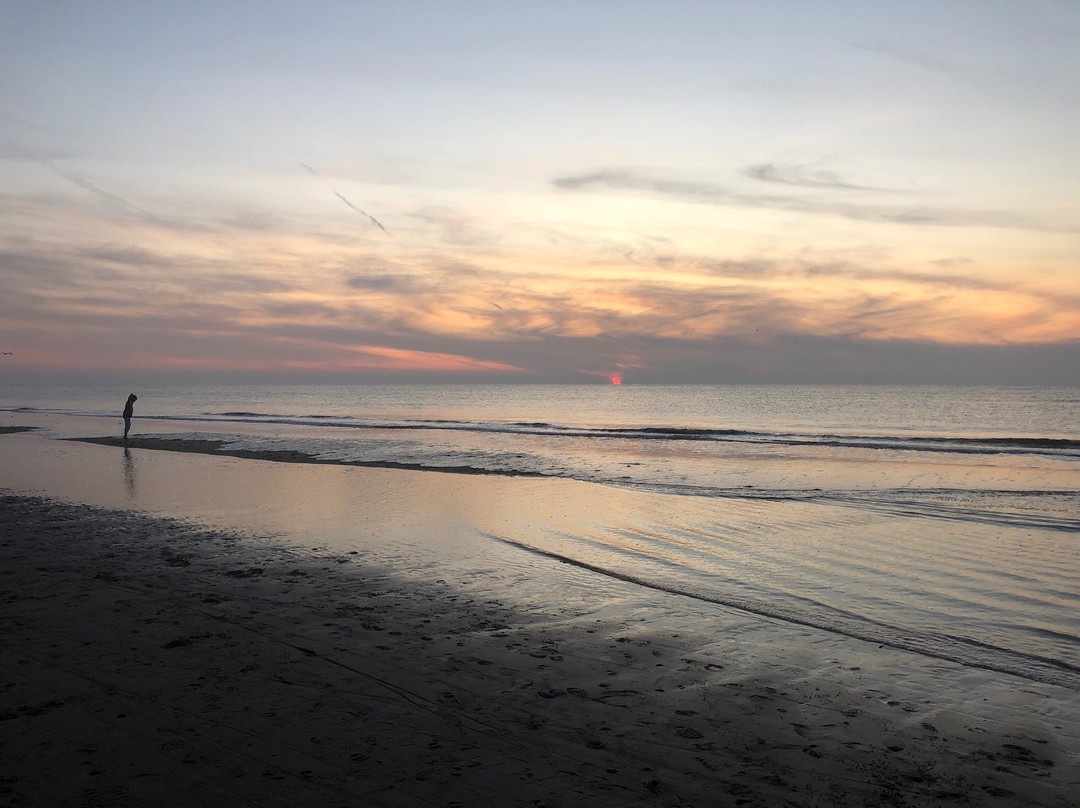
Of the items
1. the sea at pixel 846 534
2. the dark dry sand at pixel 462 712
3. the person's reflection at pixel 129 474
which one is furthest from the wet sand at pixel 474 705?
the person's reflection at pixel 129 474

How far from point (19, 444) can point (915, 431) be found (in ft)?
171

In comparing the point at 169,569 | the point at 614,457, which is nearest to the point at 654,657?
the point at 169,569

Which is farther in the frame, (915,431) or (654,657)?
(915,431)

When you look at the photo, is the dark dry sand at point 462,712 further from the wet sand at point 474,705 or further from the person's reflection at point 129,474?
the person's reflection at point 129,474

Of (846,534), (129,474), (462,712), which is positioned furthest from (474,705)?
(129,474)

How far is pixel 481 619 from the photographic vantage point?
8211mm

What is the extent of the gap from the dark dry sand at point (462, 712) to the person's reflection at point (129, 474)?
10.7 meters

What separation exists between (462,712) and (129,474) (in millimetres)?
20920

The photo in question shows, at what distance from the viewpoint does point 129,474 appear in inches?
888

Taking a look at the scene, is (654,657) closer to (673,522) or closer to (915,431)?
(673,522)

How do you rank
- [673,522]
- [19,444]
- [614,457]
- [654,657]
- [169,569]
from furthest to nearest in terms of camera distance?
[19,444] < [614,457] < [673,522] < [169,569] < [654,657]

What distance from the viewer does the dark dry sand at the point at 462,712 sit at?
4.51 metres

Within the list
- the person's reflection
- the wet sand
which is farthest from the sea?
the person's reflection

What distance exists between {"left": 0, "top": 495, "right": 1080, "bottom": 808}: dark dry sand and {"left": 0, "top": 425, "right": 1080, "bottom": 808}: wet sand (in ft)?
0.08
